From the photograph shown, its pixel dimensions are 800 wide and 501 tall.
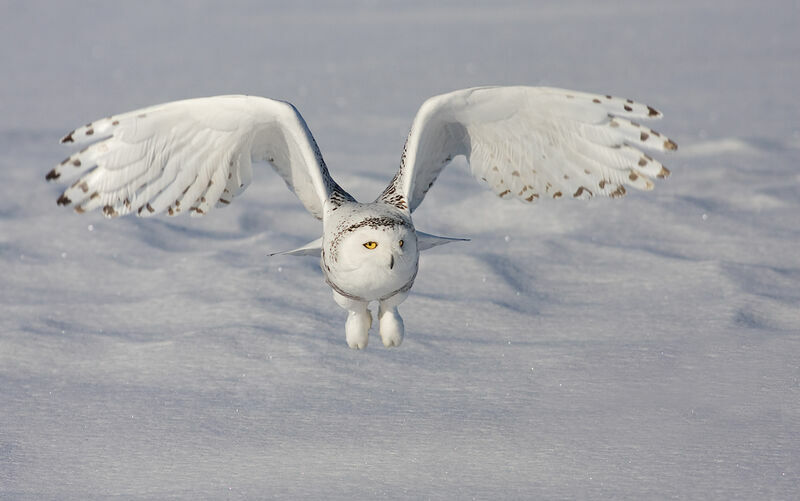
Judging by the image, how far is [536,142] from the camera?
4.89 metres

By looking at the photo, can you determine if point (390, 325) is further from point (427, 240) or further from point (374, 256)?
point (374, 256)

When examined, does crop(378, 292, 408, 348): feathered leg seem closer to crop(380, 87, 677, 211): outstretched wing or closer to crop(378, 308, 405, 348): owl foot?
crop(378, 308, 405, 348): owl foot

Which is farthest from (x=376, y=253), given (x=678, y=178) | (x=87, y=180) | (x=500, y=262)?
(x=678, y=178)

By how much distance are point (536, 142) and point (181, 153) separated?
1.64 metres

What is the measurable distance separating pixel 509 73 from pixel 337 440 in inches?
431

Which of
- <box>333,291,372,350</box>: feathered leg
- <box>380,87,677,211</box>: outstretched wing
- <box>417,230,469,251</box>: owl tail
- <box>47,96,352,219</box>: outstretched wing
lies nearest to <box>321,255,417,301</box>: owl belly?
<box>333,291,372,350</box>: feathered leg

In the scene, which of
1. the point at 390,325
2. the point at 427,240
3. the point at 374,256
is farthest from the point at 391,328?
the point at 374,256

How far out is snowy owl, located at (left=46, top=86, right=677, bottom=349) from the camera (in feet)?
15.0

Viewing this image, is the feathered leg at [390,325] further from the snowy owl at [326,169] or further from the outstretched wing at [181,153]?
the outstretched wing at [181,153]

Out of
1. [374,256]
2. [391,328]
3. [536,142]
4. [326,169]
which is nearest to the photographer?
[374,256]

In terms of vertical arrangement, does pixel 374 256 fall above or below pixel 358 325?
above

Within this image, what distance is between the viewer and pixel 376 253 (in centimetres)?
408

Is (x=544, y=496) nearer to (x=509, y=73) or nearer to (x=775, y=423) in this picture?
(x=775, y=423)

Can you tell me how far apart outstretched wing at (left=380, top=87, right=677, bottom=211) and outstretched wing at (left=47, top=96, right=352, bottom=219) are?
519 millimetres
